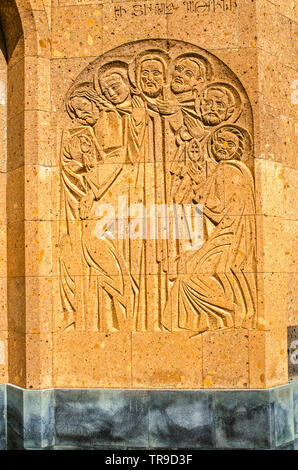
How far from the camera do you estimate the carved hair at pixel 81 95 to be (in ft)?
21.3

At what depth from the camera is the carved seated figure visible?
20.5 feet

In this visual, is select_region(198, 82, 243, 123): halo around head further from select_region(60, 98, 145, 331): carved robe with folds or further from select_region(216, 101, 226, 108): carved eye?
select_region(60, 98, 145, 331): carved robe with folds

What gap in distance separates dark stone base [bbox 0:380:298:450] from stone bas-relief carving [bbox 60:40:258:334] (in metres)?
0.74

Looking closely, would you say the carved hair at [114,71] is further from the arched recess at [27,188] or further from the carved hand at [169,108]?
the arched recess at [27,188]

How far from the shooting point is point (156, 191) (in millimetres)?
6371

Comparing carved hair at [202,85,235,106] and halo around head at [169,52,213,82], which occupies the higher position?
halo around head at [169,52,213,82]

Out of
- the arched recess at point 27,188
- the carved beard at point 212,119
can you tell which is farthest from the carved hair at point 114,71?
the carved beard at point 212,119

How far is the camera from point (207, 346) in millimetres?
6219

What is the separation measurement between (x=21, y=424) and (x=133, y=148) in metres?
3.30

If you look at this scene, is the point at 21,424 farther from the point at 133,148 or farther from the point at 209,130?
the point at 209,130

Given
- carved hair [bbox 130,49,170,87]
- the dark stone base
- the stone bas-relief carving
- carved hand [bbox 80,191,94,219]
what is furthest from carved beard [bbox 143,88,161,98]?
the dark stone base

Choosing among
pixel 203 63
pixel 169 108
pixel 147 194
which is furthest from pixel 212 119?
pixel 147 194

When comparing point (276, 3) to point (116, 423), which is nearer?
point (116, 423)

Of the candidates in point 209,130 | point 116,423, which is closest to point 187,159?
point 209,130
